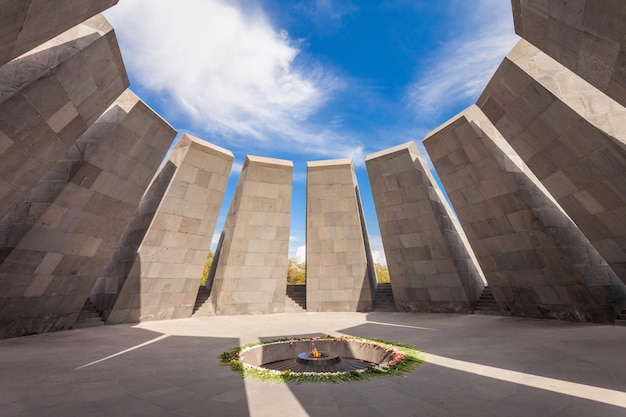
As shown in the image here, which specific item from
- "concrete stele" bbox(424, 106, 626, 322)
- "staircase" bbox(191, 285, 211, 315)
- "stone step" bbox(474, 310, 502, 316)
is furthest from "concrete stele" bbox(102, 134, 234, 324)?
"stone step" bbox(474, 310, 502, 316)

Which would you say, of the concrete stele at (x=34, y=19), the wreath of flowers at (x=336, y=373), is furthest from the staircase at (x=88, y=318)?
the concrete stele at (x=34, y=19)

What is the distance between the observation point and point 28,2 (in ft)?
14.4

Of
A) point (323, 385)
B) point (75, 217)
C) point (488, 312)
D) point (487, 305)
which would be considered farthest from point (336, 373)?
point (487, 305)

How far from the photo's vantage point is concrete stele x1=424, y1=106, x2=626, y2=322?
484 inches

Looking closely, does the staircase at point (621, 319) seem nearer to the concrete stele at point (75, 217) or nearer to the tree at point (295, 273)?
the concrete stele at point (75, 217)

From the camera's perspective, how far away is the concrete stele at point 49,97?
6878mm

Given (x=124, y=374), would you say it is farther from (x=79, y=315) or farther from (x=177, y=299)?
(x=177, y=299)

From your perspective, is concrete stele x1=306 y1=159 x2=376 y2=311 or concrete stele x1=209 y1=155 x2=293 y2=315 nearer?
concrete stele x1=209 y1=155 x2=293 y2=315

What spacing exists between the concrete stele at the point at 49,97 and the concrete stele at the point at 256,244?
11.2 m

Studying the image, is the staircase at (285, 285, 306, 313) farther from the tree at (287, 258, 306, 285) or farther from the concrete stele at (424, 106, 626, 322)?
the tree at (287, 258, 306, 285)

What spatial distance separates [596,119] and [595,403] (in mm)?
7773

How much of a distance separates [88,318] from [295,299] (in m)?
11.6

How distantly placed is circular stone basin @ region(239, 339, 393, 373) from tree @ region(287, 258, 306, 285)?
37385 mm

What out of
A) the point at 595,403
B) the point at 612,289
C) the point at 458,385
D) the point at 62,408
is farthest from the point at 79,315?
the point at 612,289
